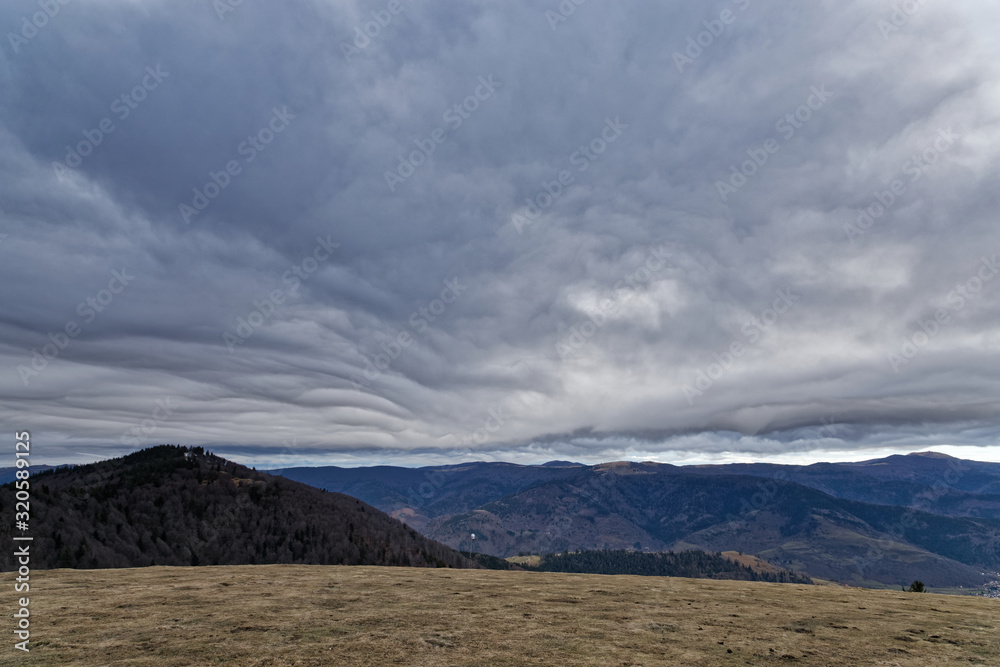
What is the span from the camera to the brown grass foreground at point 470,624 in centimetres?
1387

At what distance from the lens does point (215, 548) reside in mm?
192875

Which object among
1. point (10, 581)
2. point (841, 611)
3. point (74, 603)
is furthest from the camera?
point (10, 581)

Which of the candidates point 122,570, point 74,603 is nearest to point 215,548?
point 122,570

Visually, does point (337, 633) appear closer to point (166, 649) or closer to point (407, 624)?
point (407, 624)

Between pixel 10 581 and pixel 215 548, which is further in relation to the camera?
pixel 215 548

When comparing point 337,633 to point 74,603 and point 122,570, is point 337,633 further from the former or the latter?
point 122,570

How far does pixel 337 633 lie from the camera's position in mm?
15906

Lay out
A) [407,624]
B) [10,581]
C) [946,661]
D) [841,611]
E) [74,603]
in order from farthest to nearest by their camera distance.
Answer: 1. [10,581]
2. [841,611]
3. [74,603]
4. [407,624]
5. [946,661]

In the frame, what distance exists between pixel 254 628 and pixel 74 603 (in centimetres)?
929

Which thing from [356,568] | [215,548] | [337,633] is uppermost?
[337,633]

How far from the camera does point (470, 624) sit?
17469 mm

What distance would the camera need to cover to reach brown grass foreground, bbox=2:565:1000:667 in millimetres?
13867

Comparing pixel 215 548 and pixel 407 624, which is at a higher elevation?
pixel 407 624

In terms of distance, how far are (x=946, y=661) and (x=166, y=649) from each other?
22.5 metres
